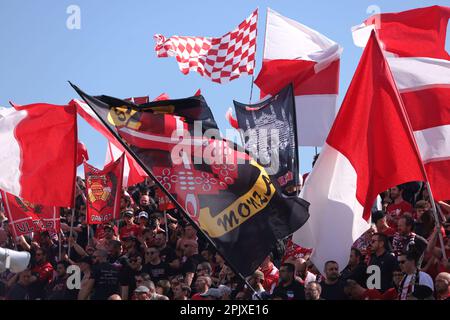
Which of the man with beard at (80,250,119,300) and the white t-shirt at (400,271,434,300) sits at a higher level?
the white t-shirt at (400,271,434,300)

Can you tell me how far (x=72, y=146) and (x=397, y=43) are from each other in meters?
5.42

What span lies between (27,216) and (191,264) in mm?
4461

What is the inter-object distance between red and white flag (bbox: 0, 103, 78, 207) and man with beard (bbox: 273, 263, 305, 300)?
4.75m

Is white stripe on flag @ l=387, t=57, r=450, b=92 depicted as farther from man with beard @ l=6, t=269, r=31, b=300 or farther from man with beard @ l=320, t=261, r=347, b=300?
man with beard @ l=6, t=269, r=31, b=300

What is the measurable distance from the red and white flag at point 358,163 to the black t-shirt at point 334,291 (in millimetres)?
394

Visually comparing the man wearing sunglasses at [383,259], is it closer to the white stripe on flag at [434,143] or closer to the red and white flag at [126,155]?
the white stripe on flag at [434,143]

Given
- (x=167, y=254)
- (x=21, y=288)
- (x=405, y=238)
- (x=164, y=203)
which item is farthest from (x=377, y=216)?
(x=21, y=288)

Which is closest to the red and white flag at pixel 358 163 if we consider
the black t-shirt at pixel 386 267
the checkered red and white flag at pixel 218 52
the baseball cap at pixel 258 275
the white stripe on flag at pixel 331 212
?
the white stripe on flag at pixel 331 212

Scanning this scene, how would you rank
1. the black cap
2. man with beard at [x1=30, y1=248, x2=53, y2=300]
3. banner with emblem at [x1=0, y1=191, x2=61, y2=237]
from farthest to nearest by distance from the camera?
1. banner with emblem at [x1=0, y1=191, x2=61, y2=237]
2. man with beard at [x1=30, y1=248, x2=53, y2=300]
3. the black cap

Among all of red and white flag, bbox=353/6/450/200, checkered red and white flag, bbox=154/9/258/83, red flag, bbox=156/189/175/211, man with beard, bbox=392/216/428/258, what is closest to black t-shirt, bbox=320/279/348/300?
man with beard, bbox=392/216/428/258

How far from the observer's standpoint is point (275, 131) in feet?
53.9

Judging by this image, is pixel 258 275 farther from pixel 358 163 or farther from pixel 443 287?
pixel 443 287

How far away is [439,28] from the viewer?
52.5ft

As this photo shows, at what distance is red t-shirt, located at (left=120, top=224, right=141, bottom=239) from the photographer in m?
18.0
